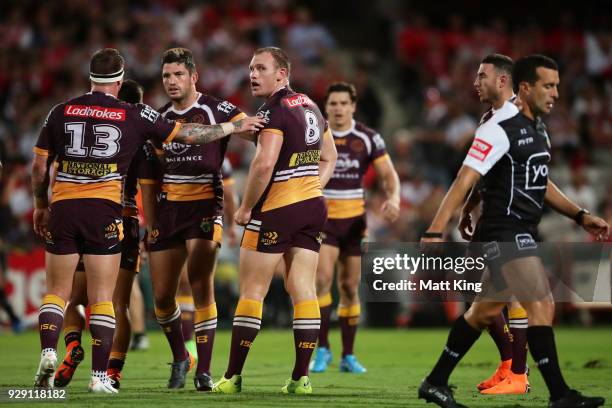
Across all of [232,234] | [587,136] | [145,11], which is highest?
[145,11]

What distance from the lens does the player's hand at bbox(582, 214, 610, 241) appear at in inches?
312

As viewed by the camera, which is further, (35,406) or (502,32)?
(502,32)

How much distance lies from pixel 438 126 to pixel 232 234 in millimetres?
11198

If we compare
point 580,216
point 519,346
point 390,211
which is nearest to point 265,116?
point 580,216

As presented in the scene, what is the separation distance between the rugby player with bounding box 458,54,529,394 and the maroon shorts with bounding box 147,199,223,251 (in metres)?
2.12

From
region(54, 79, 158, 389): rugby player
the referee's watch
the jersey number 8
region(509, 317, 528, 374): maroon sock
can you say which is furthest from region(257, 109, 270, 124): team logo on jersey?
region(509, 317, 528, 374): maroon sock

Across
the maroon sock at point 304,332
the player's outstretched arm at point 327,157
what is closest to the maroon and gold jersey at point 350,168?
the player's outstretched arm at point 327,157

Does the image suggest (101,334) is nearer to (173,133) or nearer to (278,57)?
(173,133)

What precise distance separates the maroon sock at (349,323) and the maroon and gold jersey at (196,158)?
3242 millimetres

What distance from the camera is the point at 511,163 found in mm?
7551

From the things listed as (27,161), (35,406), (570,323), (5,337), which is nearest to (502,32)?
(570,323)

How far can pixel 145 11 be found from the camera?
22859mm

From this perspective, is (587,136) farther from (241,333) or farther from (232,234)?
(241,333)

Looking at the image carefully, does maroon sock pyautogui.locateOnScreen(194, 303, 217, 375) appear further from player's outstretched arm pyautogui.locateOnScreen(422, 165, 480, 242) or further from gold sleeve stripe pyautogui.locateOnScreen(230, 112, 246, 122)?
player's outstretched arm pyautogui.locateOnScreen(422, 165, 480, 242)
